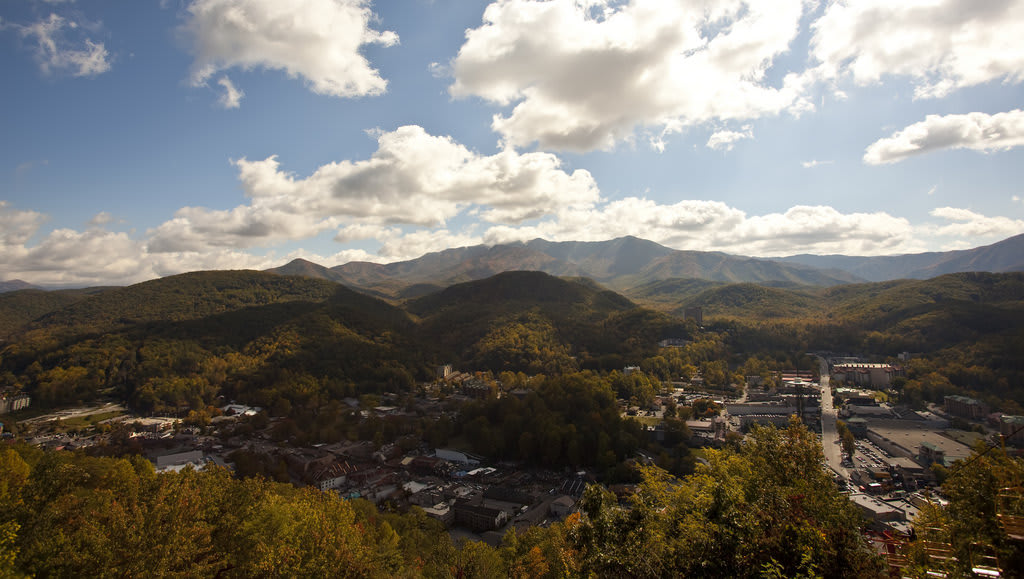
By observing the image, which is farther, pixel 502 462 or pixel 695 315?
pixel 695 315

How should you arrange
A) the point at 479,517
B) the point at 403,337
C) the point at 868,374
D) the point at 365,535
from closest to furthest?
the point at 365,535
the point at 479,517
the point at 868,374
the point at 403,337

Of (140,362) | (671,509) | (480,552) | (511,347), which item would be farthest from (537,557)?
(140,362)

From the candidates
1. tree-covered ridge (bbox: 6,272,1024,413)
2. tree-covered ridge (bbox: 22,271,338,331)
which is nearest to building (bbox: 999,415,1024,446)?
tree-covered ridge (bbox: 6,272,1024,413)

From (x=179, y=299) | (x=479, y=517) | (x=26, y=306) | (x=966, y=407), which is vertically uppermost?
(x=179, y=299)

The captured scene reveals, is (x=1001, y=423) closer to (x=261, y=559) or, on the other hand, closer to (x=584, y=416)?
(x=584, y=416)

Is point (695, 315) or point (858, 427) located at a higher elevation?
point (695, 315)

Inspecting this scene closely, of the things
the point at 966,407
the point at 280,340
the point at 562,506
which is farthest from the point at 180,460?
the point at 966,407

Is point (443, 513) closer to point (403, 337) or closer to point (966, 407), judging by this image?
point (403, 337)
